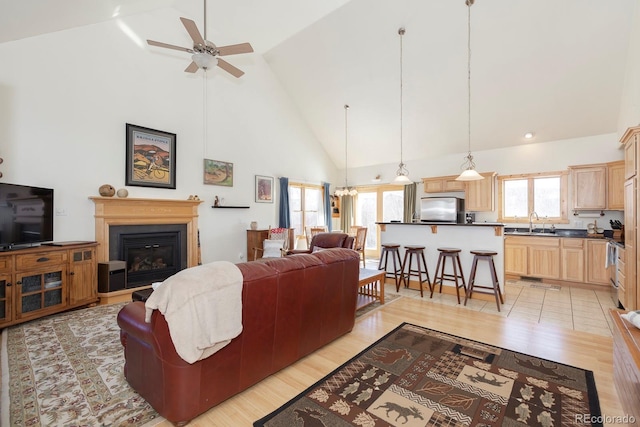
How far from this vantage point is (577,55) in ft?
14.6

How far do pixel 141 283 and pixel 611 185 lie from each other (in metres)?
8.31

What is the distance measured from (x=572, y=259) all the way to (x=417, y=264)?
2.88 m

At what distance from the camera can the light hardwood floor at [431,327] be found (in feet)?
6.49

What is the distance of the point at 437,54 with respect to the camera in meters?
5.12

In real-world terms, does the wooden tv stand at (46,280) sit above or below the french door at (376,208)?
below

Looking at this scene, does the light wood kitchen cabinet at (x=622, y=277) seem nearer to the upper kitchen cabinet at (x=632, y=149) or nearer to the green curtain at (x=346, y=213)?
the upper kitchen cabinet at (x=632, y=149)

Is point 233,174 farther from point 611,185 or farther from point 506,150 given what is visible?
point 611,185

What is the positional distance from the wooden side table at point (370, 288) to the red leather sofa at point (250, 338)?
1.13 meters

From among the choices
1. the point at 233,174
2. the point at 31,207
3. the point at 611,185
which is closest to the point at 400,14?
the point at 233,174

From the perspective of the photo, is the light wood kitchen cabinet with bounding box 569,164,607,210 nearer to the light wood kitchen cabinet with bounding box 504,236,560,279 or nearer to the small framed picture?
the light wood kitchen cabinet with bounding box 504,236,560,279

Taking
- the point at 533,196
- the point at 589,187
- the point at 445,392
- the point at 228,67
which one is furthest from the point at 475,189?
the point at 228,67

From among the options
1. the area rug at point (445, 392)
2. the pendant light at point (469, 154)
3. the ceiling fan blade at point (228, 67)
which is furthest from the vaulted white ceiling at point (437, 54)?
the area rug at point (445, 392)

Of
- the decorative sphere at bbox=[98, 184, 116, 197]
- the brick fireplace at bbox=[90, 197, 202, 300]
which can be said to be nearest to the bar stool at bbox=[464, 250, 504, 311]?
the brick fireplace at bbox=[90, 197, 202, 300]

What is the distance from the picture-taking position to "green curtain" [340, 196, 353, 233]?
9070mm
